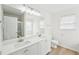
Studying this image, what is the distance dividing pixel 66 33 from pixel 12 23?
817mm

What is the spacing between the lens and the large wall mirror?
3.72ft

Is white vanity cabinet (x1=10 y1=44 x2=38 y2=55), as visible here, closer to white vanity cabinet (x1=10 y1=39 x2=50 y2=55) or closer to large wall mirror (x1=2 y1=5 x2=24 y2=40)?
white vanity cabinet (x1=10 y1=39 x2=50 y2=55)

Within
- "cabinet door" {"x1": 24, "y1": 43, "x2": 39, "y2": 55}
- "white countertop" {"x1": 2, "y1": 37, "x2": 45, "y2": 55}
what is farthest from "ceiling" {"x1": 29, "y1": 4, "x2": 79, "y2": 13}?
"cabinet door" {"x1": 24, "y1": 43, "x2": 39, "y2": 55}

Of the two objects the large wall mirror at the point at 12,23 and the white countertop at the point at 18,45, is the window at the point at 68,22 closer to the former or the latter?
the white countertop at the point at 18,45

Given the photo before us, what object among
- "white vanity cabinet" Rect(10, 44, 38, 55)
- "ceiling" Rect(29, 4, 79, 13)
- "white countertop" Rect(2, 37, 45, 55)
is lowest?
"white vanity cabinet" Rect(10, 44, 38, 55)

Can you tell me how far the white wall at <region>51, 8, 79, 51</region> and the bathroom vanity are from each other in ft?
0.61

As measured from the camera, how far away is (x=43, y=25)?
1.31 meters

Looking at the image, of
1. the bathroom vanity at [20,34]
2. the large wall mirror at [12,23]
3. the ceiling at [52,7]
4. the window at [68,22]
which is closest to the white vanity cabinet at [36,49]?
the bathroom vanity at [20,34]

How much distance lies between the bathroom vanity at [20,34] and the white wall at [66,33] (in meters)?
0.18

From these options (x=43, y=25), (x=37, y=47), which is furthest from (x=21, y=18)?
(x=37, y=47)
